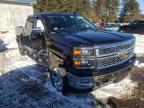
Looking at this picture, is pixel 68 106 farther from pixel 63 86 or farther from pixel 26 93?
pixel 26 93

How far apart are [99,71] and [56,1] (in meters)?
36.3

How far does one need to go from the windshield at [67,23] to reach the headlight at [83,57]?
152 cm

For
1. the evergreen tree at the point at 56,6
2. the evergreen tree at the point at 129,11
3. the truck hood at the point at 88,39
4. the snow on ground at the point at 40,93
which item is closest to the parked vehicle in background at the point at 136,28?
the snow on ground at the point at 40,93

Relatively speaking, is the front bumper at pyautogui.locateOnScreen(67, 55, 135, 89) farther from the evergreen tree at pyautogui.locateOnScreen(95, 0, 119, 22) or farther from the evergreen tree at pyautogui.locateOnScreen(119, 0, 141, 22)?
the evergreen tree at pyautogui.locateOnScreen(119, 0, 141, 22)

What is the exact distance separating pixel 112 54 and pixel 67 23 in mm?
2066

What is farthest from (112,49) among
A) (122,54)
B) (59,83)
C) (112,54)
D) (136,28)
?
(136,28)

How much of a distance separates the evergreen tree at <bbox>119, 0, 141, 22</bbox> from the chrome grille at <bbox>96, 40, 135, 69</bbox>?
53.3m

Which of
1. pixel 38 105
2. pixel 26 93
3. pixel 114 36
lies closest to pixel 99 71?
pixel 114 36

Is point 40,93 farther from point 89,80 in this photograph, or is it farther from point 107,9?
point 107,9

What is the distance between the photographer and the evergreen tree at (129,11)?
56.8m

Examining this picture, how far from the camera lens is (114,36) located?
5.18 meters

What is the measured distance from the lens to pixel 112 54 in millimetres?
4762

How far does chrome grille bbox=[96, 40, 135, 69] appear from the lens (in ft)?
15.0

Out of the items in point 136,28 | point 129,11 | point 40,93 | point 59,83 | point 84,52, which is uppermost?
point 129,11
